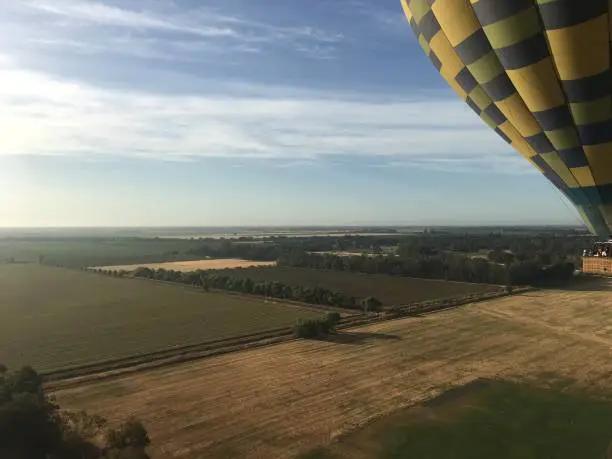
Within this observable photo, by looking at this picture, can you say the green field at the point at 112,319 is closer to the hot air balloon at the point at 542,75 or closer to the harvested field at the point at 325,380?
the harvested field at the point at 325,380

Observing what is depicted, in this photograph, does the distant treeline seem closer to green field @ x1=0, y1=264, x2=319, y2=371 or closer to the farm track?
green field @ x1=0, y1=264, x2=319, y2=371

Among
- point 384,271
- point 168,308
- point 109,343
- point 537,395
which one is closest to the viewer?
point 537,395

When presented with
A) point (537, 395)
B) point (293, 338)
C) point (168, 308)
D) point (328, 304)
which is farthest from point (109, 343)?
point (537, 395)

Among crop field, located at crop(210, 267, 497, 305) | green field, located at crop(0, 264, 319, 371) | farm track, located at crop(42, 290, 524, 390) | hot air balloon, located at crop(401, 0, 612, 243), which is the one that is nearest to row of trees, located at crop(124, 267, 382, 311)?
green field, located at crop(0, 264, 319, 371)

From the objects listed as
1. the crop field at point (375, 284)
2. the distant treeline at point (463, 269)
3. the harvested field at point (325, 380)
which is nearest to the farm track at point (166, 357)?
the harvested field at point (325, 380)

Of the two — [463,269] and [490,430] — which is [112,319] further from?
[463,269]

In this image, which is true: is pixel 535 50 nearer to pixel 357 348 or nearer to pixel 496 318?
pixel 357 348
